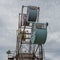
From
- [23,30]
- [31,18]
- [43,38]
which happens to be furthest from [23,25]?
[43,38]

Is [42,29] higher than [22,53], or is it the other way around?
[42,29]

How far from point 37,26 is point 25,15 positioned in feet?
36.8

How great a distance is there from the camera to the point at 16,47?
74.2 meters

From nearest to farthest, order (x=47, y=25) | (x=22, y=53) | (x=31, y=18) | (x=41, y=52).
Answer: (x=47, y=25) → (x=31, y=18) → (x=41, y=52) → (x=22, y=53)

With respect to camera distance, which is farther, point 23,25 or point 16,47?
point 16,47

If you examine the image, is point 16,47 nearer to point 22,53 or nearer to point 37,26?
point 22,53

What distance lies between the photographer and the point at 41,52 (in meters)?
65.3

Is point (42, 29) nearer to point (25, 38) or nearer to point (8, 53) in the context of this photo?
point (25, 38)

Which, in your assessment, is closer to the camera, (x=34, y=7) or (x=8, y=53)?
A: (x=34, y=7)

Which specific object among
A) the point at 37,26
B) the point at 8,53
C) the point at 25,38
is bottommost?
the point at 8,53

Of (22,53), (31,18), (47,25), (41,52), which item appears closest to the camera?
(47,25)

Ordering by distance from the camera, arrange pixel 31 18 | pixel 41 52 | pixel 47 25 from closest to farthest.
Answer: pixel 47 25 → pixel 31 18 → pixel 41 52

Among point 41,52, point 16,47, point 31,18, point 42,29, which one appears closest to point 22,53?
point 16,47

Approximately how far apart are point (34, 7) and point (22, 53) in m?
14.5
